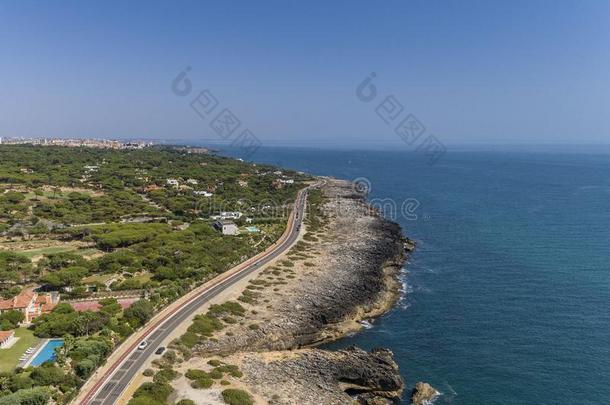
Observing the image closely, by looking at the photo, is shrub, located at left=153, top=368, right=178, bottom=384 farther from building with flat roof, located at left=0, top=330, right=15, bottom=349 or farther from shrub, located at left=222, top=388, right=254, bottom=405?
building with flat roof, located at left=0, top=330, right=15, bottom=349

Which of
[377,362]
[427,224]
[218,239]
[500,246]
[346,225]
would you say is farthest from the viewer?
[427,224]

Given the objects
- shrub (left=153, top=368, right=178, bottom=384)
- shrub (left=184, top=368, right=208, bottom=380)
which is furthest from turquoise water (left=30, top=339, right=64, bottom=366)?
shrub (left=184, top=368, right=208, bottom=380)

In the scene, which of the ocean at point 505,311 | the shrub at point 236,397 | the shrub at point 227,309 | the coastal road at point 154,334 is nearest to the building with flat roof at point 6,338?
the coastal road at point 154,334

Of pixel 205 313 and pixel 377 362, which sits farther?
pixel 205 313

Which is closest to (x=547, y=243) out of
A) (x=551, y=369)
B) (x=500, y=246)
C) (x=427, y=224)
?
(x=500, y=246)

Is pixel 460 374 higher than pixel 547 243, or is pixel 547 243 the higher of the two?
pixel 547 243

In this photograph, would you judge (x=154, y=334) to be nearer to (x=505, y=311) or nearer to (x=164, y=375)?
(x=164, y=375)

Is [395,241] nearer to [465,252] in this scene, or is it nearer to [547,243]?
[465,252]

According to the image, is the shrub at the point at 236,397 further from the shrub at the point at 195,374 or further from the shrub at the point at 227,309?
the shrub at the point at 227,309
